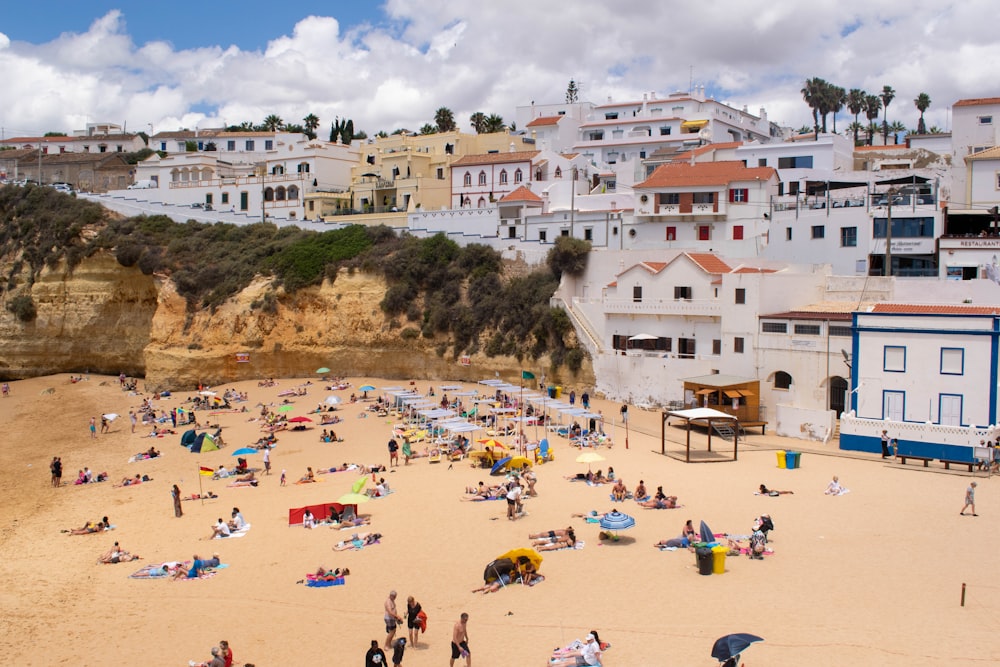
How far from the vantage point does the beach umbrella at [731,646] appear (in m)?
11.8

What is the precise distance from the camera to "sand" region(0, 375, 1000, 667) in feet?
45.0

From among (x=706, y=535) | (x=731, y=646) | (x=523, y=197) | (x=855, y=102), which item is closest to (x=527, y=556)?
(x=706, y=535)

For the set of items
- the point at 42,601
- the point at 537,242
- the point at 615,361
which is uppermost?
the point at 537,242

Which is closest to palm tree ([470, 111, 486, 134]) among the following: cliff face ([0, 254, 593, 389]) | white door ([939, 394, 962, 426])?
cliff face ([0, 254, 593, 389])

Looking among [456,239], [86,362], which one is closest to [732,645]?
[456,239]

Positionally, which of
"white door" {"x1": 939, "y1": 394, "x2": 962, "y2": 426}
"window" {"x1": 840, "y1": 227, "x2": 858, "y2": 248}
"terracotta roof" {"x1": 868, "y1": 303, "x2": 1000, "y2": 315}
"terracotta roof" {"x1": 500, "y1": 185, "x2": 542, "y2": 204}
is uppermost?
"terracotta roof" {"x1": 500, "y1": 185, "x2": 542, "y2": 204}

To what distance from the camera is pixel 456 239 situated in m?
45.5

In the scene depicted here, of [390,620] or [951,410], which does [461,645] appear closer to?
[390,620]

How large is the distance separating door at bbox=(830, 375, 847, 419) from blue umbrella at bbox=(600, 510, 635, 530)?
13.2 meters

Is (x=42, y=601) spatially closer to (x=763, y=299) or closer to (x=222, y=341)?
(x=763, y=299)

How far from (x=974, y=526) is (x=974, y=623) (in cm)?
544

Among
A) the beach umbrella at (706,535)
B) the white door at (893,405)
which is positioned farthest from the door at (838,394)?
the beach umbrella at (706,535)

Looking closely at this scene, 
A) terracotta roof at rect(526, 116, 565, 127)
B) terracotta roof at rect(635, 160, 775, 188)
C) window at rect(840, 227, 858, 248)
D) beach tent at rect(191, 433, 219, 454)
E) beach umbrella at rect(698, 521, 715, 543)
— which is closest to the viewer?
beach umbrella at rect(698, 521, 715, 543)

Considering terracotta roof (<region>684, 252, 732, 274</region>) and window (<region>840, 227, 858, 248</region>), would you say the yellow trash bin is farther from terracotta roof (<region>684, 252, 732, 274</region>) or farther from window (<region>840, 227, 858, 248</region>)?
window (<region>840, 227, 858, 248</region>)
